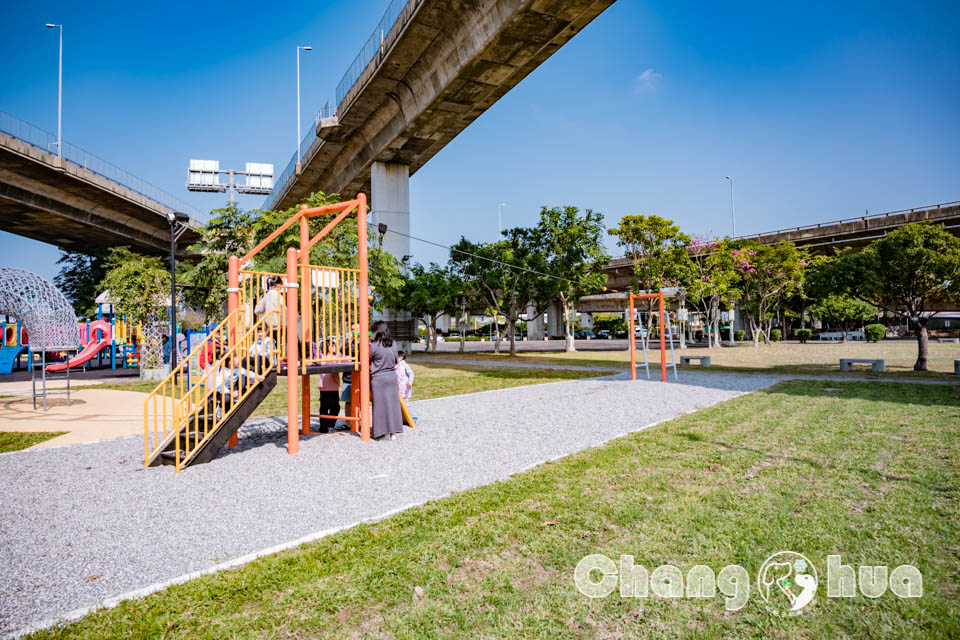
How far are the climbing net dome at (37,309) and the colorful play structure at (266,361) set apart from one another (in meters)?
6.18

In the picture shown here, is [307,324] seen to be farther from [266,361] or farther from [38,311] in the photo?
[38,311]

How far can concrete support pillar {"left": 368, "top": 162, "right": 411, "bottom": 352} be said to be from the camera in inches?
1166

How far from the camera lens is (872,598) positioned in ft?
9.79

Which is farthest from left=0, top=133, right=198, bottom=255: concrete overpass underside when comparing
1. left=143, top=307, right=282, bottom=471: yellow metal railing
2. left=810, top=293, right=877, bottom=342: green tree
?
left=810, top=293, right=877, bottom=342: green tree

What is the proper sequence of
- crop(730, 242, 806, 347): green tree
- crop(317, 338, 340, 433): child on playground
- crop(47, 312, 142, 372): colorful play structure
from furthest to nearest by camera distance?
crop(730, 242, 806, 347): green tree → crop(47, 312, 142, 372): colorful play structure → crop(317, 338, 340, 433): child on playground

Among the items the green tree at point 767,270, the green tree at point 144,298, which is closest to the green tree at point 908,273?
the green tree at point 767,270

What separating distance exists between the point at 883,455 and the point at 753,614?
4.20 m

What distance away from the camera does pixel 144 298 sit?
759 inches

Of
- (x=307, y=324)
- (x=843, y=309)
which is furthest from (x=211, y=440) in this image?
(x=843, y=309)

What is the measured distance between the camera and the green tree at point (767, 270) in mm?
36156

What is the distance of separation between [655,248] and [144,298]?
27349 mm

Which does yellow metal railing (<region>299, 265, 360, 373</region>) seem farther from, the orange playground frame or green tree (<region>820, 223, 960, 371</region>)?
green tree (<region>820, 223, 960, 371</region>)

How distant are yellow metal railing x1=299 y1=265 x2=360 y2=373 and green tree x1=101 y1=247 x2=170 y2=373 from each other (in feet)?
47.7

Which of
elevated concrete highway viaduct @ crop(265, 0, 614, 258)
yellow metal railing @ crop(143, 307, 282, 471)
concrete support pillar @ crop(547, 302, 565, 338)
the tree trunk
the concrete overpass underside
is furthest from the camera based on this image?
concrete support pillar @ crop(547, 302, 565, 338)
